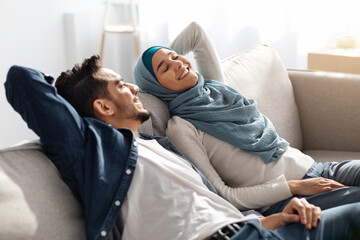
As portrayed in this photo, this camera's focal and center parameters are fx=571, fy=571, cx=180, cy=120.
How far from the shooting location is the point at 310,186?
1.85 meters

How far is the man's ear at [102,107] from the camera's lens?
1.62 meters

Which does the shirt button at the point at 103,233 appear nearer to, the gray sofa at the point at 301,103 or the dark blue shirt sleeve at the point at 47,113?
the dark blue shirt sleeve at the point at 47,113

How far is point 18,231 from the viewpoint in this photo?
4.33 feet

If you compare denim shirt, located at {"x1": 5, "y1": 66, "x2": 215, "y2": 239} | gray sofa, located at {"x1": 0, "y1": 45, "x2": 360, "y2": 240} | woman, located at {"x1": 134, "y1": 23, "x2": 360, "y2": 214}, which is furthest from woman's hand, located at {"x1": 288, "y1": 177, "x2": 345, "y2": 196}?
denim shirt, located at {"x1": 5, "y1": 66, "x2": 215, "y2": 239}

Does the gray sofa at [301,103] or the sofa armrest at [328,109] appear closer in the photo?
the gray sofa at [301,103]

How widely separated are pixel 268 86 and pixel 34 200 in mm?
1305

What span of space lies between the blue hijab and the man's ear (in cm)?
36

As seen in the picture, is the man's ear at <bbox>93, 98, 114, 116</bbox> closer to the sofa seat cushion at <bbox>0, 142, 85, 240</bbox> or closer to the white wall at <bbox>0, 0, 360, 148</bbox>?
the sofa seat cushion at <bbox>0, 142, 85, 240</bbox>

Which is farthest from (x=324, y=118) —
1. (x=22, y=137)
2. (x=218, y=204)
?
(x=22, y=137)

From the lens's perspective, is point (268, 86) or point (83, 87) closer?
point (83, 87)

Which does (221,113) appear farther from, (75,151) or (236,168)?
(75,151)

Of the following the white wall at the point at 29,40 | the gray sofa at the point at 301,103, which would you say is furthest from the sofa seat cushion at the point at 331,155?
the white wall at the point at 29,40

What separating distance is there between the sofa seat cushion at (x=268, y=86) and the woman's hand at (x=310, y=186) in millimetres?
Answer: 501

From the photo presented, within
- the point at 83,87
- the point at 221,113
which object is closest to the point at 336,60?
the point at 221,113
